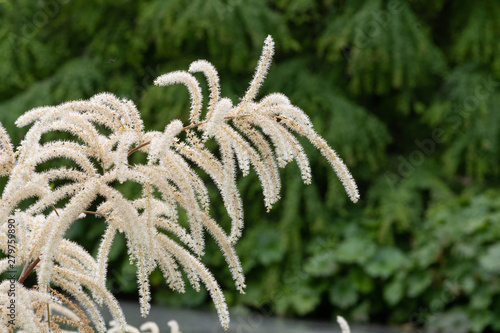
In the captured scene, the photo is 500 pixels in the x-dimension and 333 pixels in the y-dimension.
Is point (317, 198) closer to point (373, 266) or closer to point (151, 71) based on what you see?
point (373, 266)

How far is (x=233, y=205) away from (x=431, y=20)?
21.1 ft

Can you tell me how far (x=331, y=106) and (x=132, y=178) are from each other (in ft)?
16.8

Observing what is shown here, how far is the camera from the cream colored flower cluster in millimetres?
1042

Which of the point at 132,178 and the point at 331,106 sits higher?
the point at 331,106

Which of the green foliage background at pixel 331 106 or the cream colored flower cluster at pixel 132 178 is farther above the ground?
the green foliage background at pixel 331 106

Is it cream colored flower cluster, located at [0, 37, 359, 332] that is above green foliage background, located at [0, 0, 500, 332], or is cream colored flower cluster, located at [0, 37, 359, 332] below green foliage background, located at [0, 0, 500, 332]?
below

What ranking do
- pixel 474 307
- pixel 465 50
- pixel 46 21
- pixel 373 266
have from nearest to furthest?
pixel 474 307, pixel 373 266, pixel 465 50, pixel 46 21

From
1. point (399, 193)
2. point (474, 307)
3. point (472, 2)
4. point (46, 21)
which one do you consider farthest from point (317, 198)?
point (46, 21)

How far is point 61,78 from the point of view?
6180mm

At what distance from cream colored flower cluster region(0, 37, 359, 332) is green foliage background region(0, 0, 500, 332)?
13.3 ft

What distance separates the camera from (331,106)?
19.8 ft

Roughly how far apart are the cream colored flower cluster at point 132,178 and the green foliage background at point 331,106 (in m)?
4.05

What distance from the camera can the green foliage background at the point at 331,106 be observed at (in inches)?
219

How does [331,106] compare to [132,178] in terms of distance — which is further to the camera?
[331,106]
